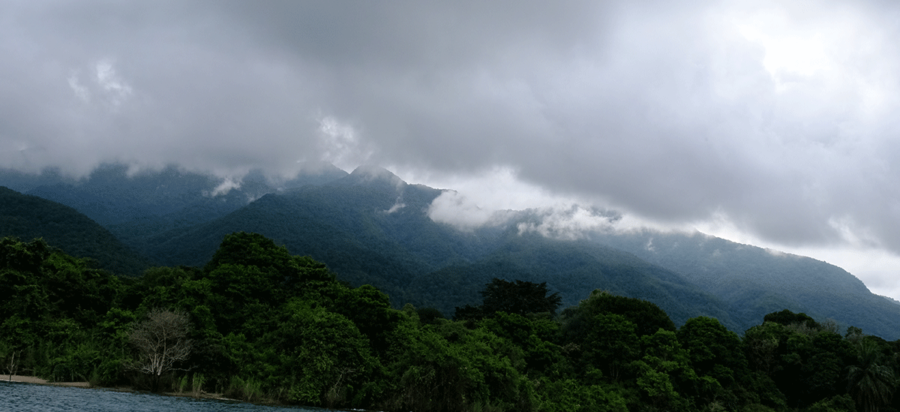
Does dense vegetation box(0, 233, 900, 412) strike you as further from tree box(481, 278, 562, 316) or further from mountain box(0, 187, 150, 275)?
mountain box(0, 187, 150, 275)

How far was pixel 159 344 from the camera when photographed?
5488cm

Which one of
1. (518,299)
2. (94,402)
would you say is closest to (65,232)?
(518,299)

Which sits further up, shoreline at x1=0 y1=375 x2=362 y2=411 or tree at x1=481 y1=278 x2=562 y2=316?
tree at x1=481 y1=278 x2=562 y2=316

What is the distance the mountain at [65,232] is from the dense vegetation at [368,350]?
94155 millimetres

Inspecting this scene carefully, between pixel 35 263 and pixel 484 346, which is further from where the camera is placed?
pixel 35 263

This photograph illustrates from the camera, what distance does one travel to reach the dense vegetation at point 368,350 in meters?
57.5

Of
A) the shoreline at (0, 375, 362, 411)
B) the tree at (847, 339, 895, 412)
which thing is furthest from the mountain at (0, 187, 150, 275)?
the tree at (847, 339, 895, 412)

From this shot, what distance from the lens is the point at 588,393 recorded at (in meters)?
60.8

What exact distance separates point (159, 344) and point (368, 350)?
20.5m

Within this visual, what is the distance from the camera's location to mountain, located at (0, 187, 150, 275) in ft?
544

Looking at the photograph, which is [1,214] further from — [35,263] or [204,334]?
[204,334]

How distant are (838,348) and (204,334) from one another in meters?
81.2

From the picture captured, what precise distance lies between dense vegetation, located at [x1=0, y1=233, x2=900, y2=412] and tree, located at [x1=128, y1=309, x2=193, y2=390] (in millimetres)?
294

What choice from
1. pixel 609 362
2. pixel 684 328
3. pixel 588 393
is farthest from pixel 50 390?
pixel 684 328
